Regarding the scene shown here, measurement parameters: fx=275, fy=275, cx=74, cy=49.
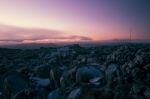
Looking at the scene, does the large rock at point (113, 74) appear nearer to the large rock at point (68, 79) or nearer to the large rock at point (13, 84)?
the large rock at point (68, 79)

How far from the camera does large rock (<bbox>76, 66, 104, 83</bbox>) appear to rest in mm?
32812

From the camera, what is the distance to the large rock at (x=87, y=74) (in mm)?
32812

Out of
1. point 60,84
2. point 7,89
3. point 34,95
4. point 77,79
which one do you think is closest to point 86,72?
point 77,79

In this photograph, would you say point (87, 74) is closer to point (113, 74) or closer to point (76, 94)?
point (113, 74)

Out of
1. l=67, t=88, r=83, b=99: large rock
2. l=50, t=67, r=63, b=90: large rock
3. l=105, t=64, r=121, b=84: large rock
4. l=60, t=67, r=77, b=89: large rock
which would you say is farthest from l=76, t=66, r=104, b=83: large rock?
l=67, t=88, r=83, b=99: large rock

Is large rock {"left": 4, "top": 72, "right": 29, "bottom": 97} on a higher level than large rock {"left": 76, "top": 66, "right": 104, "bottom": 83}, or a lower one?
lower

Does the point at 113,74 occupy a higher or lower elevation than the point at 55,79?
higher

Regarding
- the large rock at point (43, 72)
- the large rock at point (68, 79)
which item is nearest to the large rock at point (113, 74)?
the large rock at point (68, 79)

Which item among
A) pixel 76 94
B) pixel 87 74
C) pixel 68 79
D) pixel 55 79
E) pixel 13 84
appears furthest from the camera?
pixel 55 79

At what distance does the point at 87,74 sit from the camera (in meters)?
33.2

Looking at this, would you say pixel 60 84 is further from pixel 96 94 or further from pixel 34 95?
pixel 96 94

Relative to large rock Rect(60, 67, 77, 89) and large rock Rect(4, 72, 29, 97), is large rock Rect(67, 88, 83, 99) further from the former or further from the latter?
large rock Rect(4, 72, 29, 97)

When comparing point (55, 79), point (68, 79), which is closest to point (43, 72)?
point (55, 79)

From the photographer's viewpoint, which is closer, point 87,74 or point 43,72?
point 87,74
